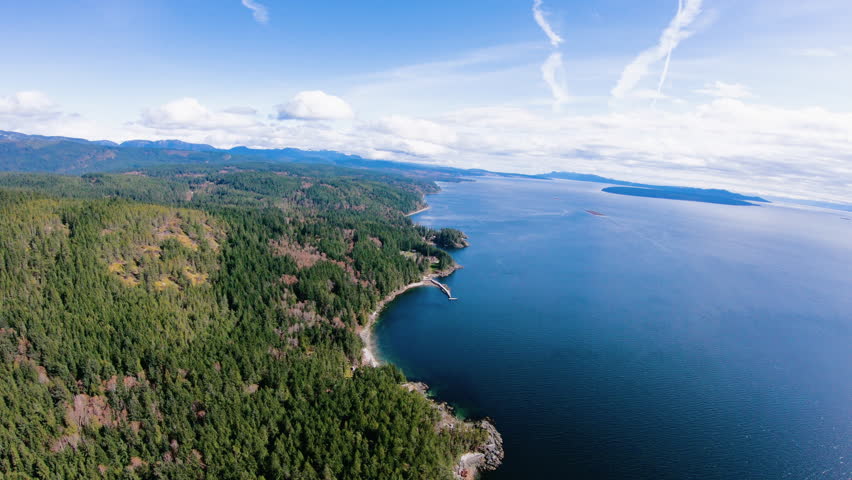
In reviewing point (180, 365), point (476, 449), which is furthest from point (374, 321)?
point (476, 449)

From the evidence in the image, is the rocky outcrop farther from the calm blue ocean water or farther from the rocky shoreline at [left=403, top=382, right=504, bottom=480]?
the calm blue ocean water

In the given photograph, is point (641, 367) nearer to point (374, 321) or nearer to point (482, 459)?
point (482, 459)

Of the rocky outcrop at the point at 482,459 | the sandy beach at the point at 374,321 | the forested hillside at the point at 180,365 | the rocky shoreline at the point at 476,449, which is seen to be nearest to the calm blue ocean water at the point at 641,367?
the rocky outcrop at the point at 482,459

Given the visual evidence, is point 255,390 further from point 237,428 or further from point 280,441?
point 280,441

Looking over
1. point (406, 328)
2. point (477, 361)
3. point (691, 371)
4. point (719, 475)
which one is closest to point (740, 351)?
point (691, 371)

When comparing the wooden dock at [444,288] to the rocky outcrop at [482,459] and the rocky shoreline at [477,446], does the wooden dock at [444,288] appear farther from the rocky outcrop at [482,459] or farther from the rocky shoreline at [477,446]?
the rocky outcrop at [482,459]
